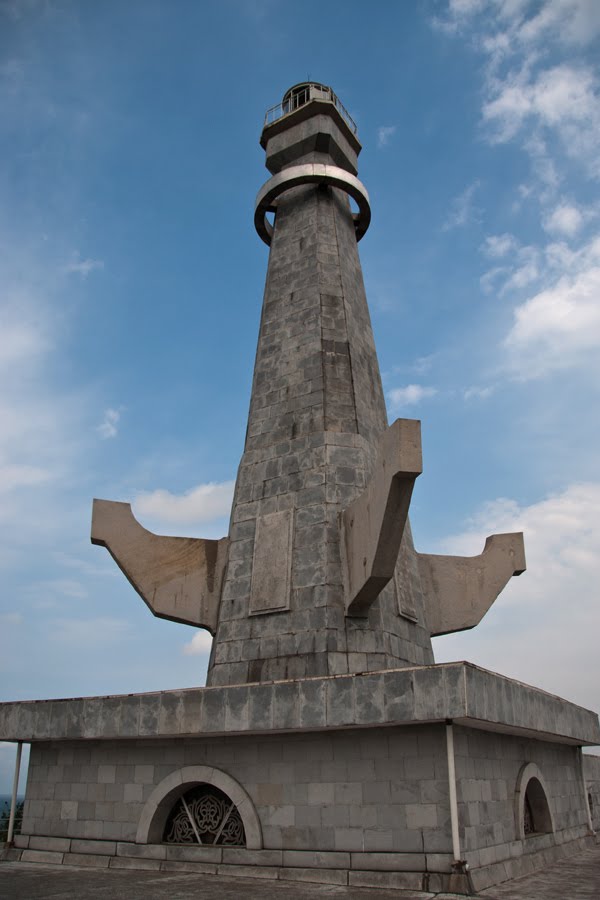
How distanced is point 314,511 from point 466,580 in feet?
12.5

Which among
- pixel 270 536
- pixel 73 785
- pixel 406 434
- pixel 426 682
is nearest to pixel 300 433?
pixel 270 536

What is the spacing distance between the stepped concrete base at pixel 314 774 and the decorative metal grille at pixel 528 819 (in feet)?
0.99

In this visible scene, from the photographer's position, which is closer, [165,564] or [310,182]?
[165,564]

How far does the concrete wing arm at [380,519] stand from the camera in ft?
30.3

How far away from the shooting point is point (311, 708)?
9.79 meters

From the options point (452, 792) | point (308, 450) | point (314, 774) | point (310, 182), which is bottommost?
point (452, 792)

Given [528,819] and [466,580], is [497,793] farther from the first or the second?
[466,580]

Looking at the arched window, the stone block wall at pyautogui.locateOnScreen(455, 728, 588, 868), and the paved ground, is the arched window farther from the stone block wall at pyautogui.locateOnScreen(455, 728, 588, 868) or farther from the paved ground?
the paved ground

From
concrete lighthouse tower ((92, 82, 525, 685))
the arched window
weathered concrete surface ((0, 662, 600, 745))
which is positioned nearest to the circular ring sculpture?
concrete lighthouse tower ((92, 82, 525, 685))

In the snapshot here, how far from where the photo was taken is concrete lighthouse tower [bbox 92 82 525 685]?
1145 centimetres

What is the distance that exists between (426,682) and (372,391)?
7052 millimetres

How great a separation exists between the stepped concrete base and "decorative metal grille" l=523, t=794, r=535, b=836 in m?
0.30

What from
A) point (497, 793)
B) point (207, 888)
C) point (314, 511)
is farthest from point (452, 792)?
point (314, 511)

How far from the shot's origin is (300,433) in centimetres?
1369
